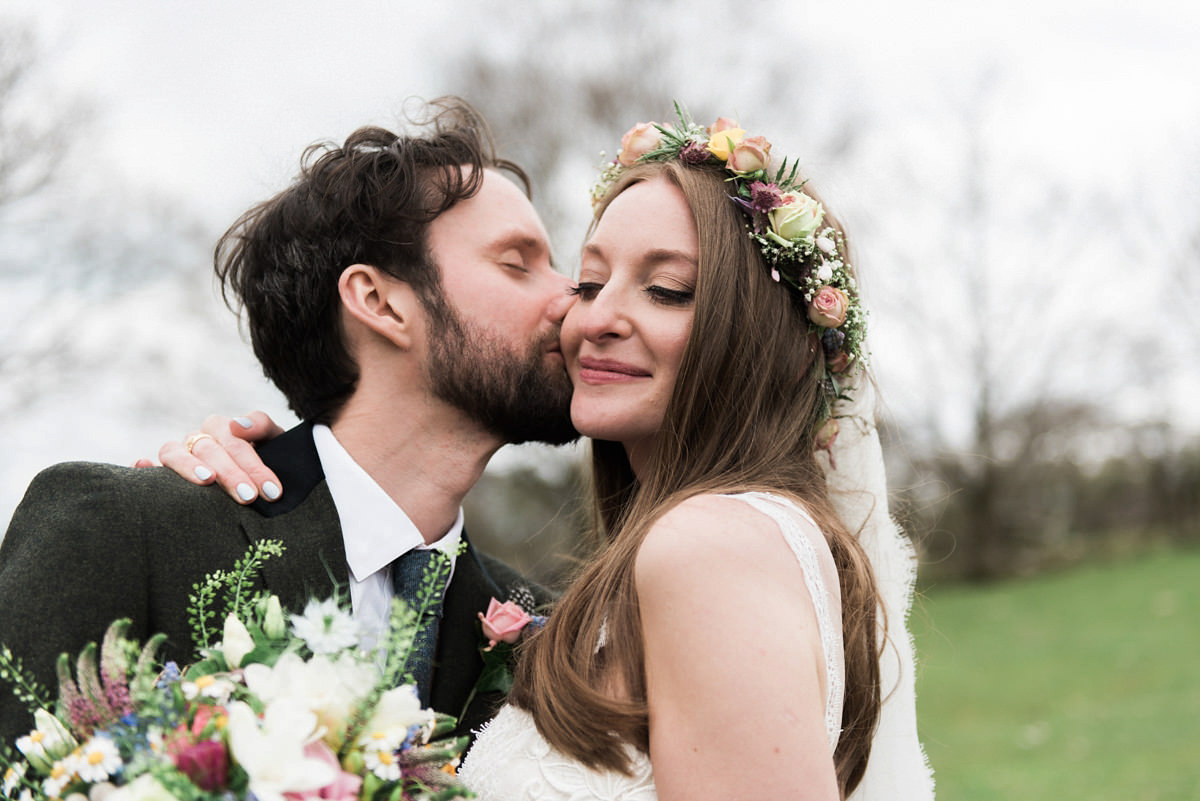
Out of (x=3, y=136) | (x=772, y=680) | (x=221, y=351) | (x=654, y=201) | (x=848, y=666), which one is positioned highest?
(x=3, y=136)

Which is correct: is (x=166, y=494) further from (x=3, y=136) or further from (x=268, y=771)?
(x=3, y=136)

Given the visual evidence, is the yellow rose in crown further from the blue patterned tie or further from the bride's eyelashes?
the blue patterned tie

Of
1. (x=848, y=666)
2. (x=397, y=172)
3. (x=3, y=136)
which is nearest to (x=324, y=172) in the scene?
(x=397, y=172)

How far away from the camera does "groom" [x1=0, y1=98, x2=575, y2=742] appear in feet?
10.6

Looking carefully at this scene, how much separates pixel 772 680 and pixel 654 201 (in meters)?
1.56

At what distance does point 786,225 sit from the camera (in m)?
3.25

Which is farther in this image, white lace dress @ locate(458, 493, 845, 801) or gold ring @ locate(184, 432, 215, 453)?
gold ring @ locate(184, 432, 215, 453)

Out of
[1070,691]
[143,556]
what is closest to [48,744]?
[143,556]

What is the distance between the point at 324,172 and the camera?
4.25 meters

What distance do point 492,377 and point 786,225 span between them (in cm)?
124

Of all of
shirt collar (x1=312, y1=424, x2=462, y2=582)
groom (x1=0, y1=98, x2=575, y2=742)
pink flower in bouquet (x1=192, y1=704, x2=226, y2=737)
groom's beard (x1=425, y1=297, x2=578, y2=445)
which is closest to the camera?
pink flower in bouquet (x1=192, y1=704, x2=226, y2=737)

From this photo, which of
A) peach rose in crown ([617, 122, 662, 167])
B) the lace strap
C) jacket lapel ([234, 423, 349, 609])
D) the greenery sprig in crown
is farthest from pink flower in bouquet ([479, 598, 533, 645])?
peach rose in crown ([617, 122, 662, 167])

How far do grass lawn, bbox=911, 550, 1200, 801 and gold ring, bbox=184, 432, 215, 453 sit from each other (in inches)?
132

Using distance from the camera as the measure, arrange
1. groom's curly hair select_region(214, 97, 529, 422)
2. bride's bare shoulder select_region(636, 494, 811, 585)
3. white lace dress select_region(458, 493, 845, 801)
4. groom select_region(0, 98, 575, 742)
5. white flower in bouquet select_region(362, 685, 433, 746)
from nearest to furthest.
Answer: white flower in bouquet select_region(362, 685, 433, 746)
bride's bare shoulder select_region(636, 494, 811, 585)
white lace dress select_region(458, 493, 845, 801)
groom select_region(0, 98, 575, 742)
groom's curly hair select_region(214, 97, 529, 422)
